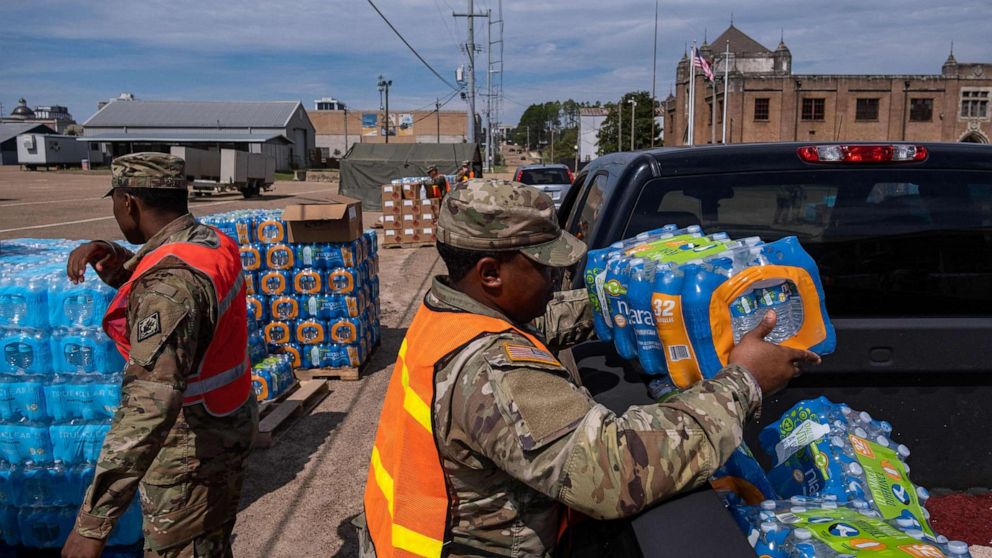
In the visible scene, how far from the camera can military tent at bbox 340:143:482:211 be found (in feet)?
100

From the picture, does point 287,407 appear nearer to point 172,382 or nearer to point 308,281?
point 308,281

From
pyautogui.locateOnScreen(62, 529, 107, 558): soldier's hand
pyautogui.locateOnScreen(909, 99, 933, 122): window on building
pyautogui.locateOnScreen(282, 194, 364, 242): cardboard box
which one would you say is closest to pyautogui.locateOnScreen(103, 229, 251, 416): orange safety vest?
pyautogui.locateOnScreen(62, 529, 107, 558): soldier's hand

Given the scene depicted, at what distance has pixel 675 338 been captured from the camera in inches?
77.1

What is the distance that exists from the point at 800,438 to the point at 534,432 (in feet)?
3.54

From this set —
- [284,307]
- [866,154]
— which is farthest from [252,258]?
[866,154]

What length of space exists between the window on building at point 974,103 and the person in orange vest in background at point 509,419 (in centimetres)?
7294

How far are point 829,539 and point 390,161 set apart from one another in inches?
1192

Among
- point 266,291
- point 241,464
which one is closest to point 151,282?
point 241,464

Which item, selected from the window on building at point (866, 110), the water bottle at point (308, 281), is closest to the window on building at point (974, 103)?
the window on building at point (866, 110)

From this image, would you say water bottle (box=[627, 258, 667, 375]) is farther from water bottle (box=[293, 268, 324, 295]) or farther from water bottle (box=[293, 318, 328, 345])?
water bottle (box=[293, 318, 328, 345])

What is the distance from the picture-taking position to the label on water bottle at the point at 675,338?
6.36ft

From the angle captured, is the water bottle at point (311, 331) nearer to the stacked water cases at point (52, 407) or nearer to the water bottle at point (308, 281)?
the water bottle at point (308, 281)

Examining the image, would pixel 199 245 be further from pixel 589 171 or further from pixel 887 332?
pixel 887 332

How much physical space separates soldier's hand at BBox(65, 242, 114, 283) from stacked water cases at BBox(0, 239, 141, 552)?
51 centimetres
